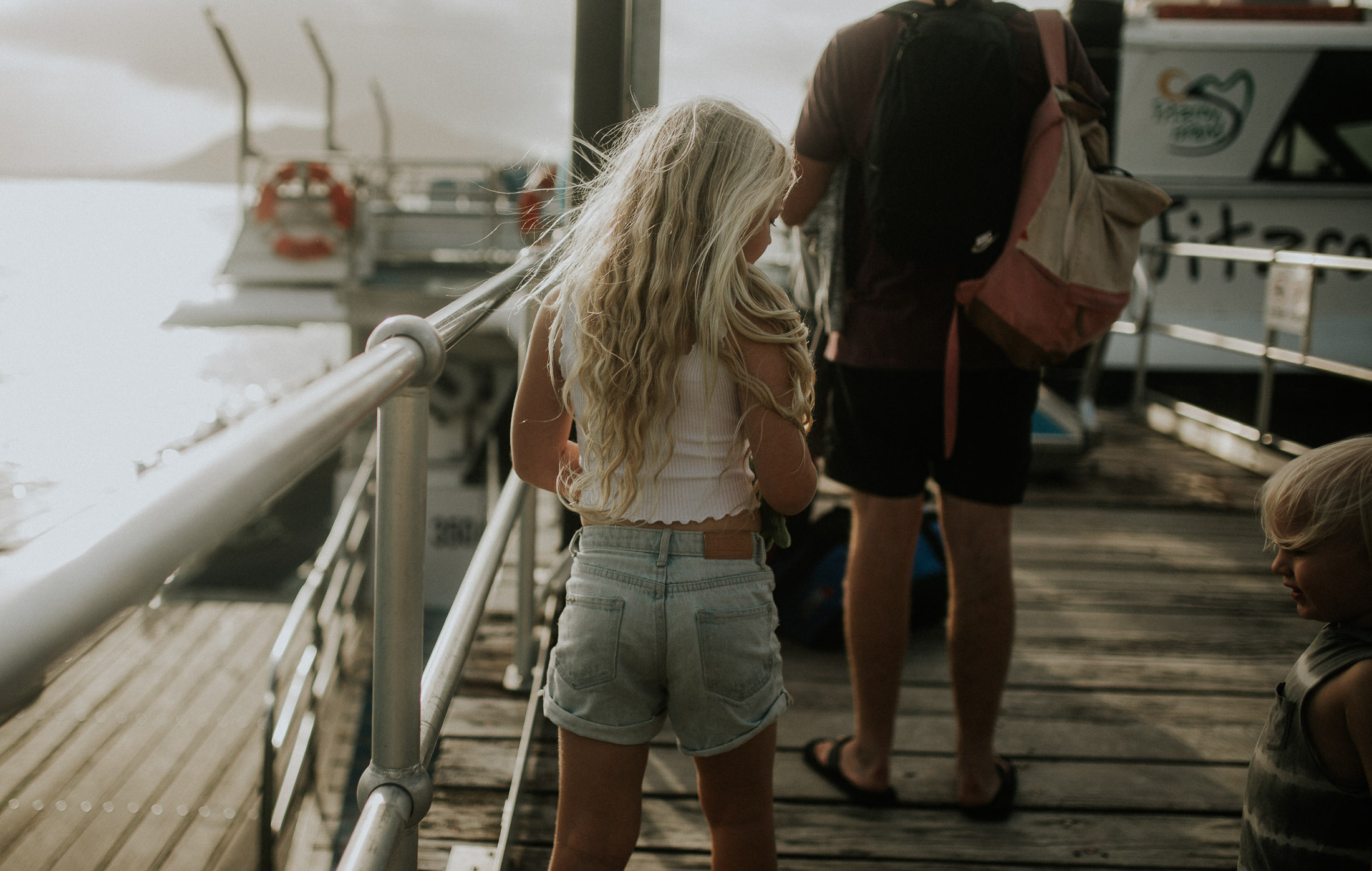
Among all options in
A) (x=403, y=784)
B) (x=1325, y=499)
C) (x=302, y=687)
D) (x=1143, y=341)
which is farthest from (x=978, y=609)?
(x=1143, y=341)

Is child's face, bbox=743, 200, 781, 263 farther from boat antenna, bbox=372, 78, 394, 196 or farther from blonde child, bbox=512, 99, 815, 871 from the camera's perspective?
boat antenna, bbox=372, 78, 394, 196

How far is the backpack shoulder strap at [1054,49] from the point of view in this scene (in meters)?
1.62

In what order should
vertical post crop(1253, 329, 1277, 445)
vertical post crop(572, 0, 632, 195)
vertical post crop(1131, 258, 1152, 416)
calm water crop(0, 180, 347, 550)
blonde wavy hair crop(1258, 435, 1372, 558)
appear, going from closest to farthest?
blonde wavy hair crop(1258, 435, 1372, 558)
vertical post crop(572, 0, 632, 195)
vertical post crop(1253, 329, 1277, 445)
vertical post crop(1131, 258, 1152, 416)
calm water crop(0, 180, 347, 550)

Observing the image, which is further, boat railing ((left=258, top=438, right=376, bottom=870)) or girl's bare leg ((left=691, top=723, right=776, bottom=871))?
boat railing ((left=258, top=438, right=376, bottom=870))

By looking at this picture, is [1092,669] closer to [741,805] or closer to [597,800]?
[741,805]

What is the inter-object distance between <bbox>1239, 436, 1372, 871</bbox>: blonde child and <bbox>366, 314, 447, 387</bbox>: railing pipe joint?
81cm

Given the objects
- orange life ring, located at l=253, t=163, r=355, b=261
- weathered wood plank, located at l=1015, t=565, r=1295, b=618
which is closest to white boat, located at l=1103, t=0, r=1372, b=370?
weathered wood plank, located at l=1015, t=565, r=1295, b=618

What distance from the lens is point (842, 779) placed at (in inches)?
77.9

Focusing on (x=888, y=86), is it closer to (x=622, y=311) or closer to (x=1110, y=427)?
(x=622, y=311)

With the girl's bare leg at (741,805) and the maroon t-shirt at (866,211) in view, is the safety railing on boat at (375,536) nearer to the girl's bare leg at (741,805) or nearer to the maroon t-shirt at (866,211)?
the girl's bare leg at (741,805)

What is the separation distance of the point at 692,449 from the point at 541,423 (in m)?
0.19

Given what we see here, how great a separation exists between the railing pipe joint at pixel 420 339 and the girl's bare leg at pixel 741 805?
584 millimetres

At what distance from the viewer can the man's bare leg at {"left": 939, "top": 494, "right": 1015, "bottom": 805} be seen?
179 cm

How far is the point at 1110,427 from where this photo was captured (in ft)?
19.1
